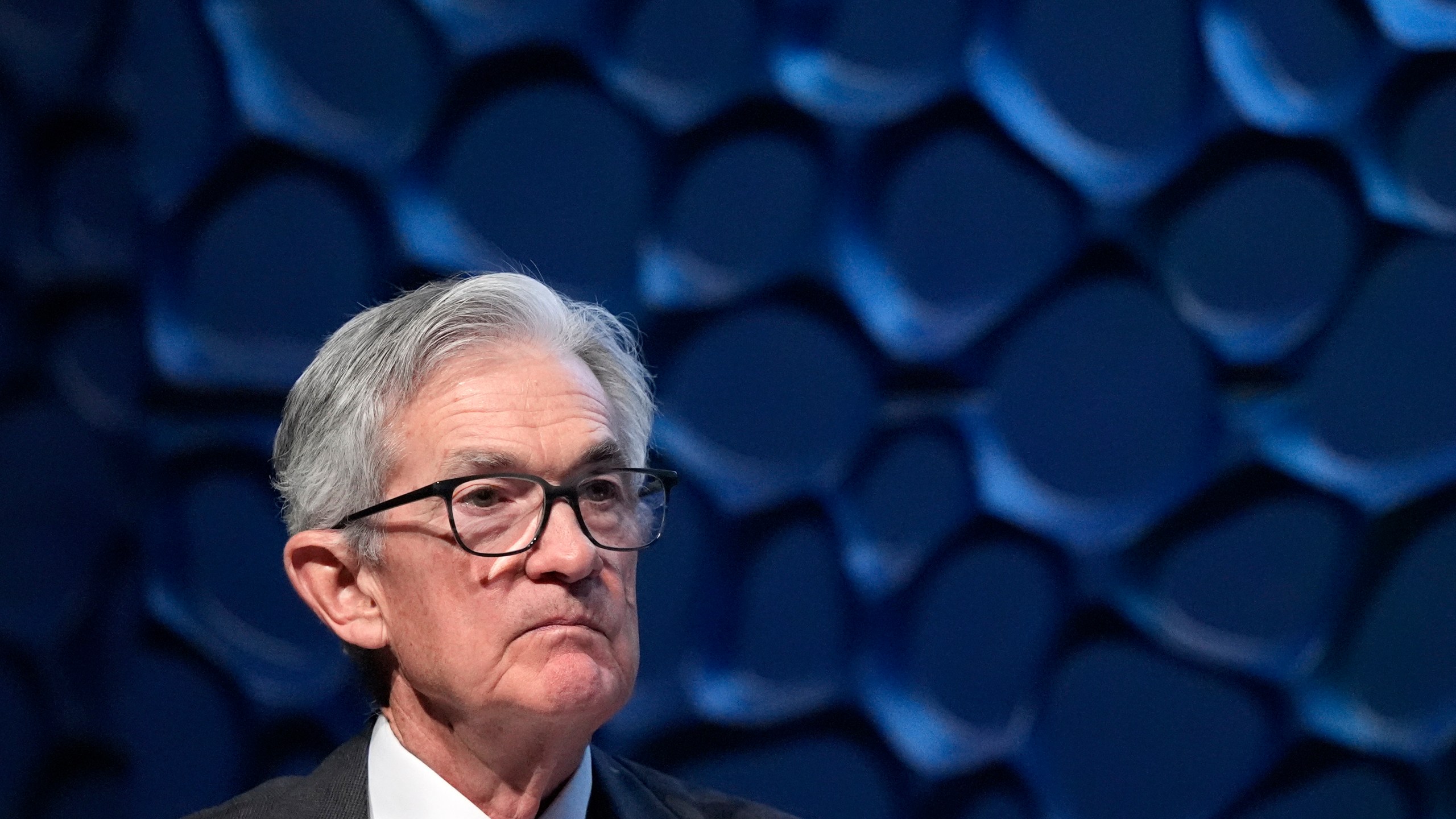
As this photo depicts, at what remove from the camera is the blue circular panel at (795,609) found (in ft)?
4.71

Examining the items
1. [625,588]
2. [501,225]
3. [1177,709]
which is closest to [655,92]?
[501,225]

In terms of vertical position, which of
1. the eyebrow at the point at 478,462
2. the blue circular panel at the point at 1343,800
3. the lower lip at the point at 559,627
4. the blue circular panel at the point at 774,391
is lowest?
the blue circular panel at the point at 1343,800

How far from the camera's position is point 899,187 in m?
1.46

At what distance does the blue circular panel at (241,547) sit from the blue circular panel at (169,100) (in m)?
0.31

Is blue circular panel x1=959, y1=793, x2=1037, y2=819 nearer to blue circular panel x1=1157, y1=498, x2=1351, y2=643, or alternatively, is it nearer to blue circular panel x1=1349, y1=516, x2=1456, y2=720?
blue circular panel x1=1157, y1=498, x2=1351, y2=643

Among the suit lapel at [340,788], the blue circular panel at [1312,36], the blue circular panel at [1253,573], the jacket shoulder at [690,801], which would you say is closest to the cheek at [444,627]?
the suit lapel at [340,788]

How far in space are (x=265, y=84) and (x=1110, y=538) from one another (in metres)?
1.06

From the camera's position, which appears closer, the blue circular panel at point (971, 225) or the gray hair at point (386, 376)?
the gray hair at point (386, 376)

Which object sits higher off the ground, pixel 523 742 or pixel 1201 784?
pixel 523 742

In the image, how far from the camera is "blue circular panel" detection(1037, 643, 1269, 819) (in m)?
1.49

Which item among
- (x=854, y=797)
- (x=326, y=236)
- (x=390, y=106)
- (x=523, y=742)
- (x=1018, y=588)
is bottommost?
(x=854, y=797)

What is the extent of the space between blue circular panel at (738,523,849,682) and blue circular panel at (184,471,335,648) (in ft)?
1.54

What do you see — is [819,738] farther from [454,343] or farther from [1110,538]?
[454,343]

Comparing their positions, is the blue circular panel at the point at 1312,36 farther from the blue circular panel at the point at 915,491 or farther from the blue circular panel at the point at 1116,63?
the blue circular panel at the point at 915,491
